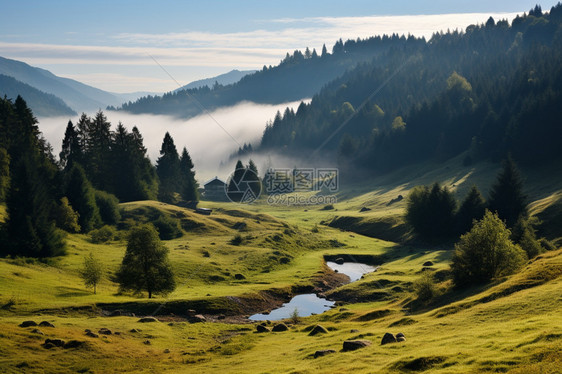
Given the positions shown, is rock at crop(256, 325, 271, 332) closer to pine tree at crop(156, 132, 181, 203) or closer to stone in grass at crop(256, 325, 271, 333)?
stone in grass at crop(256, 325, 271, 333)

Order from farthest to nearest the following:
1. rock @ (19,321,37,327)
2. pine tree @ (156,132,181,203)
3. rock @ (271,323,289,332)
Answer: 1. pine tree @ (156,132,181,203)
2. rock @ (271,323,289,332)
3. rock @ (19,321,37,327)

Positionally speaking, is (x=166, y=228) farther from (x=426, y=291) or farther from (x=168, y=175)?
(x=426, y=291)

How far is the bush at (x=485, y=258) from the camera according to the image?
2108 inches

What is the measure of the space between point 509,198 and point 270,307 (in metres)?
60.5

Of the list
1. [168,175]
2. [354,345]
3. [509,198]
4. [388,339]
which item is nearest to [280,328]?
[354,345]

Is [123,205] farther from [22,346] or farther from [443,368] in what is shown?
[443,368]

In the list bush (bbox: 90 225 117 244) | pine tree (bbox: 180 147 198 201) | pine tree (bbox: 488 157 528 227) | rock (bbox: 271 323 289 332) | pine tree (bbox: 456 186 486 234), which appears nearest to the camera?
rock (bbox: 271 323 289 332)

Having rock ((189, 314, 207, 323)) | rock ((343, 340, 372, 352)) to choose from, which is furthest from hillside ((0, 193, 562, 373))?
rock ((189, 314, 207, 323))

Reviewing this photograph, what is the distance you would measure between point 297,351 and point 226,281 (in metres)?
43.8

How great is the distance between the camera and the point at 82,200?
108562 mm

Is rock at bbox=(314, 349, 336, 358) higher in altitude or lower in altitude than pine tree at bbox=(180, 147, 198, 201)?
lower

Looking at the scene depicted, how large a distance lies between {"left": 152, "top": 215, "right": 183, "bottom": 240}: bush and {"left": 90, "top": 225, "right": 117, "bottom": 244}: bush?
32.5 ft

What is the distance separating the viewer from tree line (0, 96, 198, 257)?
261 ft

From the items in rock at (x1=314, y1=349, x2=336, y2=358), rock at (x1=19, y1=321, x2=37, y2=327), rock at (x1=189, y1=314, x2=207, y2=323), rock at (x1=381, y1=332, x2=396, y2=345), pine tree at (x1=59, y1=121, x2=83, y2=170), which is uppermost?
pine tree at (x1=59, y1=121, x2=83, y2=170)
